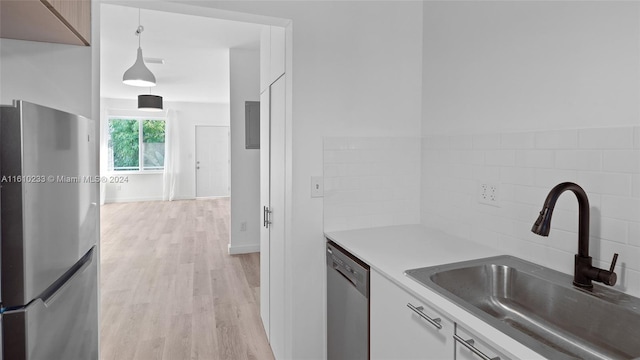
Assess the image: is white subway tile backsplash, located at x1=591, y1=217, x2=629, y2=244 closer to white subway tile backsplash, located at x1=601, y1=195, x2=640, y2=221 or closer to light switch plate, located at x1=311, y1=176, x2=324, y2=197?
white subway tile backsplash, located at x1=601, y1=195, x2=640, y2=221

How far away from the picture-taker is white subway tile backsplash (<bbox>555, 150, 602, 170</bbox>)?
133 centimetres

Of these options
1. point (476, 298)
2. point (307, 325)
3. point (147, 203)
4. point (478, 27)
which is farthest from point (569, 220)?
point (147, 203)

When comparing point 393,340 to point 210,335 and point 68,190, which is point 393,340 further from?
point 210,335

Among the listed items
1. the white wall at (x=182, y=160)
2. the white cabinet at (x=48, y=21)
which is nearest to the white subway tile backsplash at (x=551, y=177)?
the white cabinet at (x=48, y=21)

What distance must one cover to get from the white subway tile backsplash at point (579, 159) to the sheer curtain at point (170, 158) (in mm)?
9424

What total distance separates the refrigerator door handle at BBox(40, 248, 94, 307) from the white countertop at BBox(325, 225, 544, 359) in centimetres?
109

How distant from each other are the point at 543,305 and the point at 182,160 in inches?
378

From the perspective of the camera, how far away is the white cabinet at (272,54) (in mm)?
2148

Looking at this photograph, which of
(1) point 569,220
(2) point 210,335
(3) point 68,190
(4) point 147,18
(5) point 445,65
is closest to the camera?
(3) point 68,190

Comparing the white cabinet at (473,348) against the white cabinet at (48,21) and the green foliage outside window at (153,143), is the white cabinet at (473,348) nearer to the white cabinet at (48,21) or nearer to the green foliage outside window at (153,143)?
the white cabinet at (48,21)

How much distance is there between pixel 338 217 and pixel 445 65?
3.37 feet

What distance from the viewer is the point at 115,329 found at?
2848mm

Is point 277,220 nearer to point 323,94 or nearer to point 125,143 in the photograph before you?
point 323,94

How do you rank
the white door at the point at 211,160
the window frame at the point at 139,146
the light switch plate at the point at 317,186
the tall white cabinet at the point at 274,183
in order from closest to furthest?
the light switch plate at the point at 317,186 < the tall white cabinet at the point at 274,183 < the window frame at the point at 139,146 < the white door at the point at 211,160
